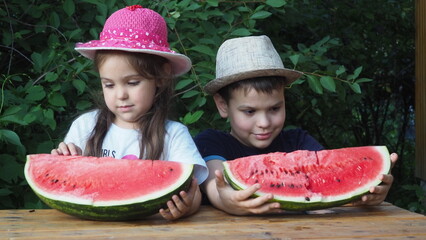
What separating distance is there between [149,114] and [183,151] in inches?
9.4

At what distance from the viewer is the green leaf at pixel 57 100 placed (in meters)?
3.05

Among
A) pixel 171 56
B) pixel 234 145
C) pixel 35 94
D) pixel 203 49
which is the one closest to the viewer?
pixel 171 56

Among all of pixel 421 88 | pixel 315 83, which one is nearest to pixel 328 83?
pixel 315 83

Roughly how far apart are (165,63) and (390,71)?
4602 millimetres

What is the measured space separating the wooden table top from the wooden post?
2.88m

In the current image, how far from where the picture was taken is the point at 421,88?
5.02 metres

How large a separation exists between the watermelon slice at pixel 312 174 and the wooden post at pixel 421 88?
2.80 m

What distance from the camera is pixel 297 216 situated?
217cm

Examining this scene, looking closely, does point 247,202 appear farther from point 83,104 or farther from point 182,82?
point 83,104

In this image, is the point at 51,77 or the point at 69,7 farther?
the point at 69,7

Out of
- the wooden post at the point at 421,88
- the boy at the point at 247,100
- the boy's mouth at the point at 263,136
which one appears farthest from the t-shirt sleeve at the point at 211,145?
the wooden post at the point at 421,88

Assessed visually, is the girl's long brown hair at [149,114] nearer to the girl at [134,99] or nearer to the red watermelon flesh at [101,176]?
the girl at [134,99]

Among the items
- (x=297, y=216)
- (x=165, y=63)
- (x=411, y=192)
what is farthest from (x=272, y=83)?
(x=411, y=192)

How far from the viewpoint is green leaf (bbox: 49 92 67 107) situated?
3.05 meters
